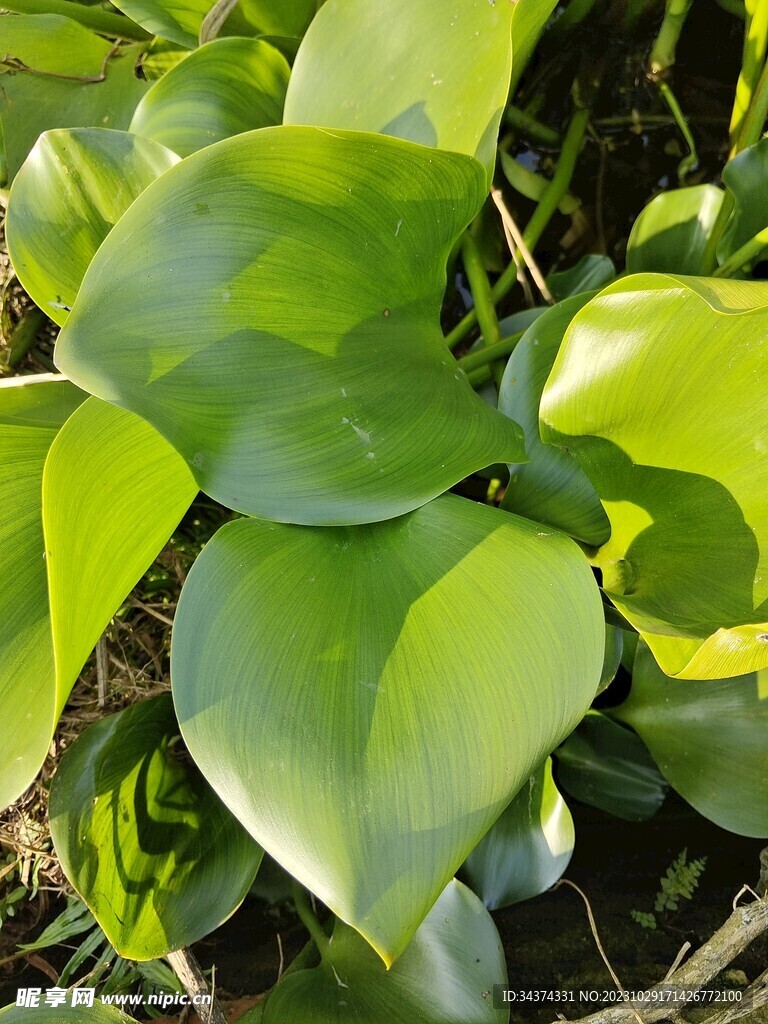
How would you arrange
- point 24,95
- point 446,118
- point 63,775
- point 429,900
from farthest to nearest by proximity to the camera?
point 24,95
point 63,775
point 446,118
point 429,900

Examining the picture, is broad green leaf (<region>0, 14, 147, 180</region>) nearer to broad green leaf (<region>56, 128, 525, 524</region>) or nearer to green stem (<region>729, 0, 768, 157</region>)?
broad green leaf (<region>56, 128, 525, 524</region>)

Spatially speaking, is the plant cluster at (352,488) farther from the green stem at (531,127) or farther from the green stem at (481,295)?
the green stem at (531,127)

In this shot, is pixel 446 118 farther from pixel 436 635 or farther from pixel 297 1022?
pixel 297 1022

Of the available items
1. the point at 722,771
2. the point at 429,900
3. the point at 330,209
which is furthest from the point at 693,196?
the point at 429,900

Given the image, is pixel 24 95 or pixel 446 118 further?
pixel 24 95

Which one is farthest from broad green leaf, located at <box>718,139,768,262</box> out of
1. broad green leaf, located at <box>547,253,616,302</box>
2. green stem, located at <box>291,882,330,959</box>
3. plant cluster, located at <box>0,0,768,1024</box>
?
green stem, located at <box>291,882,330,959</box>

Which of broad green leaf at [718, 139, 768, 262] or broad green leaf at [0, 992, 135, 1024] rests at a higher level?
broad green leaf at [718, 139, 768, 262]
